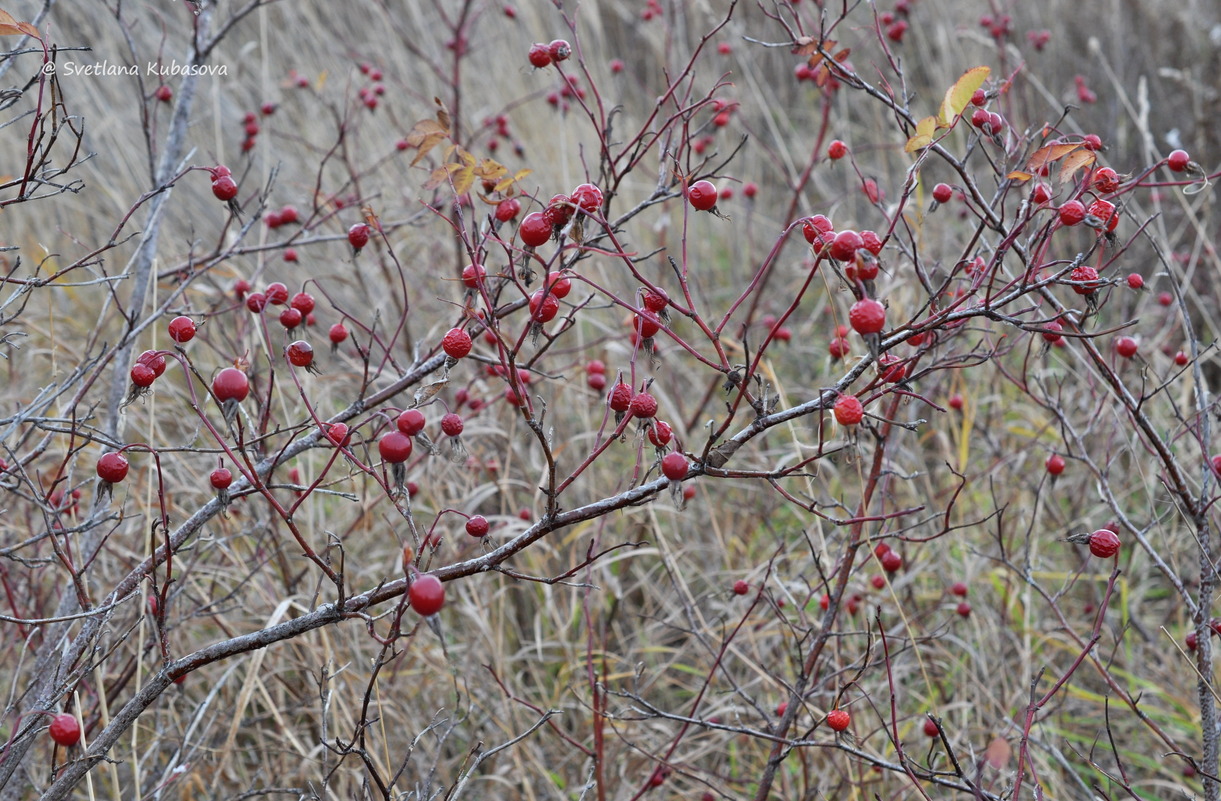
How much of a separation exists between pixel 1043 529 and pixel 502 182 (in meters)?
2.16

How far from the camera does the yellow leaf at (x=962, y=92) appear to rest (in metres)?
1.07

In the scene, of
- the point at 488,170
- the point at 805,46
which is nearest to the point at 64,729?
the point at 488,170

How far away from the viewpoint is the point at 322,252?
404 cm

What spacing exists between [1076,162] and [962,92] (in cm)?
23

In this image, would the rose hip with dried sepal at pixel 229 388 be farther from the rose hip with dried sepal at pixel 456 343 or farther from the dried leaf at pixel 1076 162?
the dried leaf at pixel 1076 162

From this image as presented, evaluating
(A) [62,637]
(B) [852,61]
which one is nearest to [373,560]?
(A) [62,637]

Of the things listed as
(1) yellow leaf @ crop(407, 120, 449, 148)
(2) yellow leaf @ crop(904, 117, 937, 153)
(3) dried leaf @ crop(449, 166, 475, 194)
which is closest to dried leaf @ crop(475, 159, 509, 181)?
(3) dried leaf @ crop(449, 166, 475, 194)

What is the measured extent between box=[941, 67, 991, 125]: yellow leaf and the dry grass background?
1.16ft

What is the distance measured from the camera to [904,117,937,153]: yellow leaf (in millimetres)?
1087

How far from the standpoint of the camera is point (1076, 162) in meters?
1.20

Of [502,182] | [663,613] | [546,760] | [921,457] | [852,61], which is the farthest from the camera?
[852,61]

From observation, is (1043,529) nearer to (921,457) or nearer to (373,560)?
(921,457)

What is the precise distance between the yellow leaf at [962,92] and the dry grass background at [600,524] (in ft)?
1.16

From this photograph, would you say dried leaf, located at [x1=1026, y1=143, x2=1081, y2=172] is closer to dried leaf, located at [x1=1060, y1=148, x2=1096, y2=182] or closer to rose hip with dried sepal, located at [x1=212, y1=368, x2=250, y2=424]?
dried leaf, located at [x1=1060, y1=148, x2=1096, y2=182]
